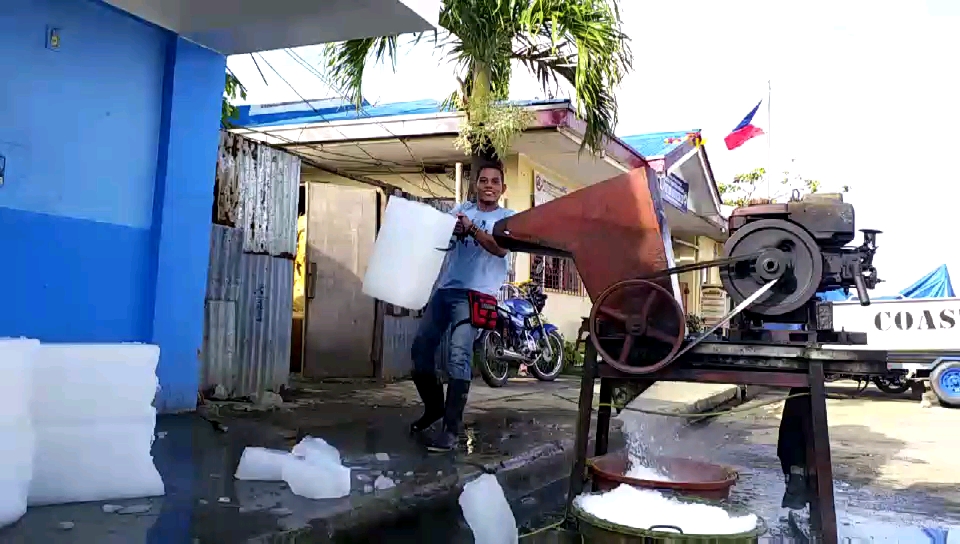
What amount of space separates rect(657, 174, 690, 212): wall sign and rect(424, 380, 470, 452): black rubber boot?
992cm

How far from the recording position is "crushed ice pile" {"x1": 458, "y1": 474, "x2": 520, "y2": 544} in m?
2.89

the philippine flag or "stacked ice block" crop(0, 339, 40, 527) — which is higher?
the philippine flag

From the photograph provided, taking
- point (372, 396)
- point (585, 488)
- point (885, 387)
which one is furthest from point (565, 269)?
point (585, 488)

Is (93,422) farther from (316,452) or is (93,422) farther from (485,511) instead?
(485,511)

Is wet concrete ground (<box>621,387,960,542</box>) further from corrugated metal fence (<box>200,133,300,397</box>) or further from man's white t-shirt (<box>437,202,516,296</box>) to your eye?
corrugated metal fence (<box>200,133,300,397</box>)

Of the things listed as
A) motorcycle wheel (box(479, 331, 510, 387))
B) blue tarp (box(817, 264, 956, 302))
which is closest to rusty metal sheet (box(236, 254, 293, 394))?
motorcycle wheel (box(479, 331, 510, 387))

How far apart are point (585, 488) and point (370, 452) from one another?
132cm

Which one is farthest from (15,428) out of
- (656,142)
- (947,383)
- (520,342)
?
(656,142)

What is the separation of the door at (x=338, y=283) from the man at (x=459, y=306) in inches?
149

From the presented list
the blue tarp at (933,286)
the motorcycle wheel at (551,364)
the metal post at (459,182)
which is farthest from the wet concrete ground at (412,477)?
the blue tarp at (933,286)

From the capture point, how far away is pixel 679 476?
10.6 ft

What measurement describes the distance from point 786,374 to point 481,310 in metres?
1.93

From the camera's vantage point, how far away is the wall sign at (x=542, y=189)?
12258 mm

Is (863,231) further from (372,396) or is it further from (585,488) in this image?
(372,396)
